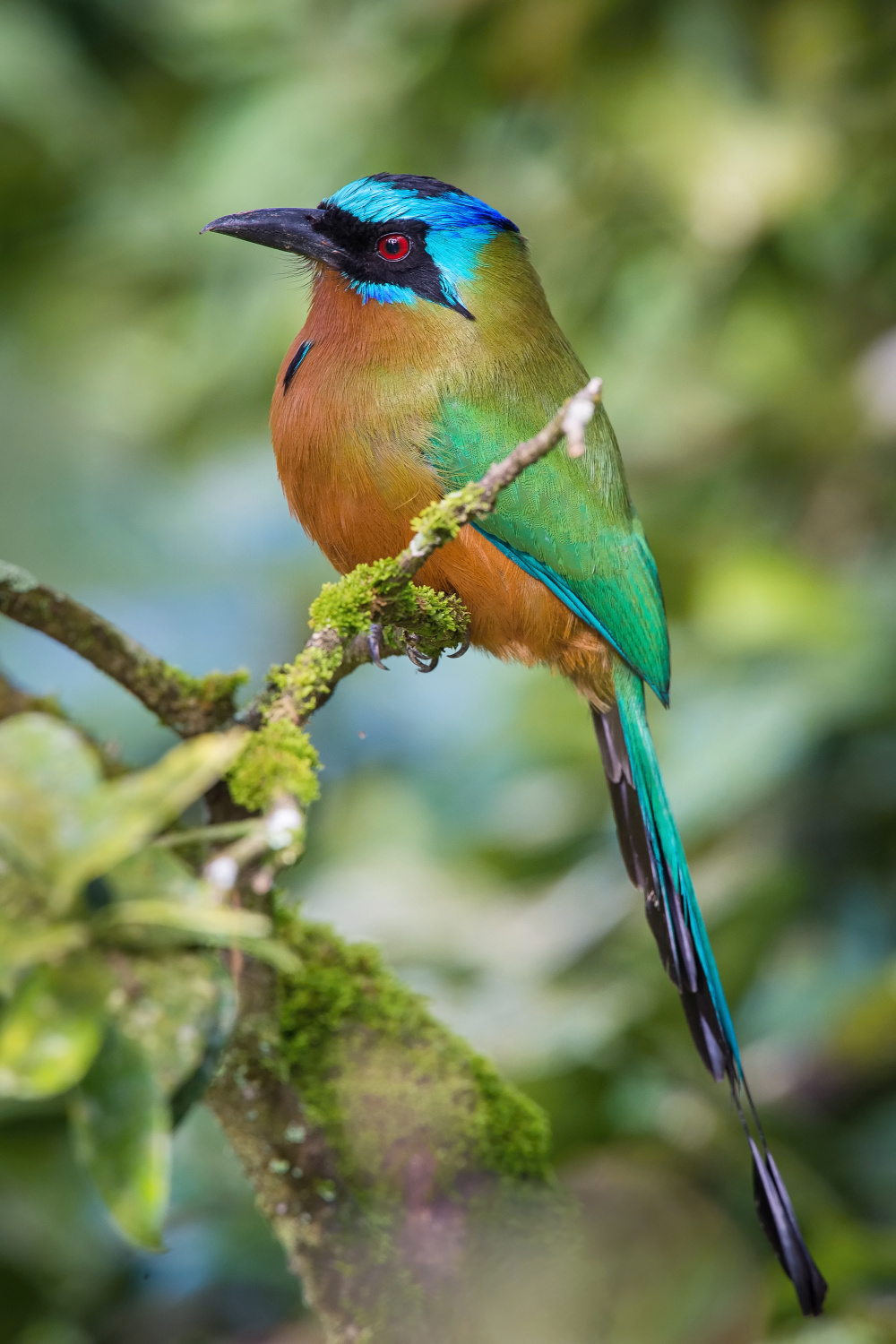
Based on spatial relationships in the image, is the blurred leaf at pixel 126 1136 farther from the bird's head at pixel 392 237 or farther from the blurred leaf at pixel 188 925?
the bird's head at pixel 392 237

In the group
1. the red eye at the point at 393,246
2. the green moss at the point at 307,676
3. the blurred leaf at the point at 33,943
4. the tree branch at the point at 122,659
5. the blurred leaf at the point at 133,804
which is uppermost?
the red eye at the point at 393,246

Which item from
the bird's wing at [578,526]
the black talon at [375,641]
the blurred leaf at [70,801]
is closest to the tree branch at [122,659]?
the black talon at [375,641]

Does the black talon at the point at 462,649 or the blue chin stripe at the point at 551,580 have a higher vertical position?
the blue chin stripe at the point at 551,580

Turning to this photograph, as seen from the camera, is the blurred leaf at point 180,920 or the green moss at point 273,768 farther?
the green moss at point 273,768

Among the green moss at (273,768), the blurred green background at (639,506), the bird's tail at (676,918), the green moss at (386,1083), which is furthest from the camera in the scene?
the blurred green background at (639,506)

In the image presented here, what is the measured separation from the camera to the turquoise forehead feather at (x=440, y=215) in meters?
1.67

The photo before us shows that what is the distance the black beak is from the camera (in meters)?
1.65

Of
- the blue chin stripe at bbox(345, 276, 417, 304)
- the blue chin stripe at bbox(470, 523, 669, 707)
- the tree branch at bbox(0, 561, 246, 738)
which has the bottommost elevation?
the tree branch at bbox(0, 561, 246, 738)

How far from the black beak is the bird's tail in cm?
67

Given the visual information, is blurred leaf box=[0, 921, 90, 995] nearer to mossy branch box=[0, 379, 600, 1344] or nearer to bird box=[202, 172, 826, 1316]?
mossy branch box=[0, 379, 600, 1344]

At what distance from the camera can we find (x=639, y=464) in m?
3.05

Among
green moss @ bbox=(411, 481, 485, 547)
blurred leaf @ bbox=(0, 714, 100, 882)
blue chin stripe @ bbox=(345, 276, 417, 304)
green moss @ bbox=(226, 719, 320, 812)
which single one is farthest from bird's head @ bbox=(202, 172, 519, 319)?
blurred leaf @ bbox=(0, 714, 100, 882)

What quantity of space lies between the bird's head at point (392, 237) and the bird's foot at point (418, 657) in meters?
0.47

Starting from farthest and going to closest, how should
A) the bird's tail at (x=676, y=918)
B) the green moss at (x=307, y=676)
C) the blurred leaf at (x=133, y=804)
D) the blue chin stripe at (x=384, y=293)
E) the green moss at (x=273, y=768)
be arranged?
the blue chin stripe at (x=384, y=293), the bird's tail at (x=676, y=918), the green moss at (x=307, y=676), the green moss at (x=273, y=768), the blurred leaf at (x=133, y=804)
